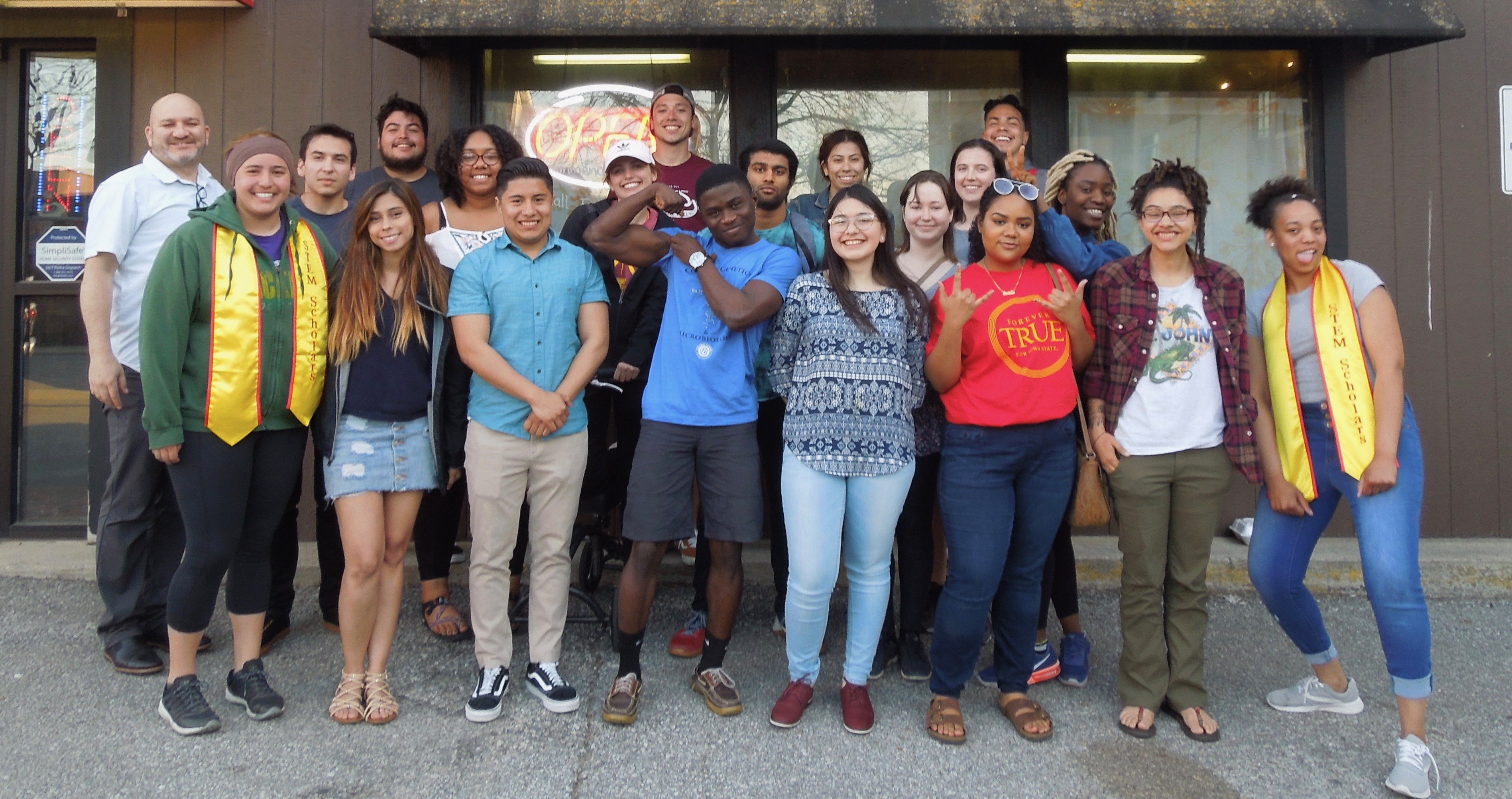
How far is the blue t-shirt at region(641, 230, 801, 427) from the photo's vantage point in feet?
11.0

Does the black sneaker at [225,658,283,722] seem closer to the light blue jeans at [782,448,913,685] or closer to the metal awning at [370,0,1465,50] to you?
the light blue jeans at [782,448,913,685]

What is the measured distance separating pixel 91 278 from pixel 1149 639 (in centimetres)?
414

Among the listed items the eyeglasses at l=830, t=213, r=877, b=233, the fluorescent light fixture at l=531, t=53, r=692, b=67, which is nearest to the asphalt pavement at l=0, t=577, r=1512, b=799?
the eyeglasses at l=830, t=213, r=877, b=233

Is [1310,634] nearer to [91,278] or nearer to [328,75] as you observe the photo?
[91,278]

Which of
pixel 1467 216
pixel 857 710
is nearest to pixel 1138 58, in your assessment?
pixel 1467 216

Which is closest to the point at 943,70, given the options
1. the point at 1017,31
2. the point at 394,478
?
the point at 1017,31

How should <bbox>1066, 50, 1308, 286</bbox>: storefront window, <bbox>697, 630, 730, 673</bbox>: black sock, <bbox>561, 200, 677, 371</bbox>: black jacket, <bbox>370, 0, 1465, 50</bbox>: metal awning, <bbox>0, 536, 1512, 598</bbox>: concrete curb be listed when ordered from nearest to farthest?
<bbox>697, 630, 730, 673</bbox>: black sock
<bbox>561, 200, 677, 371</bbox>: black jacket
<bbox>370, 0, 1465, 50</bbox>: metal awning
<bbox>0, 536, 1512, 598</bbox>: concrete curb
<bbox>1066, 50, 1308, 286</bbox>: storefront window

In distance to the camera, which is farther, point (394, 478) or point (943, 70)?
point (943, 70)

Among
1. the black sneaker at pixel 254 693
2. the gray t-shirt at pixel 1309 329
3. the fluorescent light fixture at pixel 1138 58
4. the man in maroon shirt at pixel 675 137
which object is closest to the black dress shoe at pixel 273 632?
the black sneaker at pixel 254 693

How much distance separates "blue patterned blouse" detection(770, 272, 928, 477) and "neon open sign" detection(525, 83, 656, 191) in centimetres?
263

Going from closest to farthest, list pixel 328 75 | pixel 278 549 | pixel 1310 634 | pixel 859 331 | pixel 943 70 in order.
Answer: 1. pixel 859 331
2. pixel 1310 634
3. pixel 278 549
4. pixel 328 75
5. pixel 943 70

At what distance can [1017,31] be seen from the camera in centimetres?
455

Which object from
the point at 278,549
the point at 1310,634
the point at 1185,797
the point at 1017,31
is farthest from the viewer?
the point at 1017,31

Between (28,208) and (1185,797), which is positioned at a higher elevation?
(28,208)
